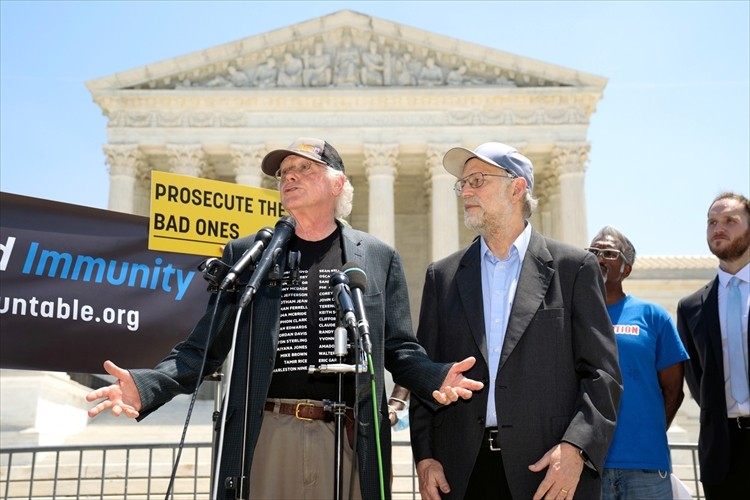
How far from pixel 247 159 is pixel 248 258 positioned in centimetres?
3154

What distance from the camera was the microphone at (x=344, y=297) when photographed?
340 cm

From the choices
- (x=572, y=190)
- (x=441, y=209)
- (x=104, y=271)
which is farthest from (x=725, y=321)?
(x=572, y=190)

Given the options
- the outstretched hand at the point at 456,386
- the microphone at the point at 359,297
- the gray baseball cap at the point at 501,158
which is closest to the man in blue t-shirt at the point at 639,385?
the gray baseball cap at the point at 501,158

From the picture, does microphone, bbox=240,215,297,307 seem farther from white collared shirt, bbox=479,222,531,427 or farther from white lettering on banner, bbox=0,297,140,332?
white lettering on banner, bbox=0,297,140,332

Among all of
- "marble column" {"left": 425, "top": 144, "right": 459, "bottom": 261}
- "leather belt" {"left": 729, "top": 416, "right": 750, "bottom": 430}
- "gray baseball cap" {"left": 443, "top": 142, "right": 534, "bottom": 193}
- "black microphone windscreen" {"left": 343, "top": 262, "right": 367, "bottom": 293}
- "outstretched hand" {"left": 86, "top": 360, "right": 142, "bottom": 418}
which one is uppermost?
"marble column" {"left": 425, "top": 144, "right": 459, "bottom": 261}

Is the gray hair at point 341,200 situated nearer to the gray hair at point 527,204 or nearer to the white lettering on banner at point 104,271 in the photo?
the gray hair at point 527,204

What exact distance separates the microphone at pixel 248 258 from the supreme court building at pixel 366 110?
29.0 metres

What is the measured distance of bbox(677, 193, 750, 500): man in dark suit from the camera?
5.55 meters

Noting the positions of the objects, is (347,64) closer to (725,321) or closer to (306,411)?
(725,321)

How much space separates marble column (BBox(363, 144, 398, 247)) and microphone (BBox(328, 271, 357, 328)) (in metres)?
28.9

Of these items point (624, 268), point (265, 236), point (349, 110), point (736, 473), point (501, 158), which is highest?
point (349, 110)

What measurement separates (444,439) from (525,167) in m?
1.65

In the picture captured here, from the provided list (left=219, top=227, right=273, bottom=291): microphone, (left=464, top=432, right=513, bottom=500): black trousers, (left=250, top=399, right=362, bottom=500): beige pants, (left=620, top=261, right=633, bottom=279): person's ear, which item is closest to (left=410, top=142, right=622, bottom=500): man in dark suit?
(left=464, top=432, right=513, bottom=500): black trousers

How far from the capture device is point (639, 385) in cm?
578
